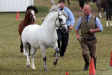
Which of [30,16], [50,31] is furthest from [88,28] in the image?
[30,16]

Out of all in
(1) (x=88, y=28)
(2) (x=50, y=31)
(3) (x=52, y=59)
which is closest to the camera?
(1) (x=88, y=28)

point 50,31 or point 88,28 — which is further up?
point 88,28

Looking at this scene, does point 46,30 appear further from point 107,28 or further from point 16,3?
point 16,3

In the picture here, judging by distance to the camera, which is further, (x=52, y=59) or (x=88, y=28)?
(x=52, y=59)

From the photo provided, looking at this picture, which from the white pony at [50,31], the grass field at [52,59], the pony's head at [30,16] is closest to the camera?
the white pony at [50,31]

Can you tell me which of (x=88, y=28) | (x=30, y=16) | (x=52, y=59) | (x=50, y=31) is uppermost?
(x=88, y=28)

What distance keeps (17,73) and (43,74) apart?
0.91 meters

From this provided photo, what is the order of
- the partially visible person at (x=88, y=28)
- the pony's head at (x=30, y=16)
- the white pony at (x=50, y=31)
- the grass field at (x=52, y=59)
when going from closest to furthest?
the partially visible person at (x=88, y=28)
the white pony at (x=50, y=31)
the grass field at (x=52, y=59)
the pony's head at (x=30, y=16)

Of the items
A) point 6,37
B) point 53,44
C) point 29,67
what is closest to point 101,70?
point 53,44

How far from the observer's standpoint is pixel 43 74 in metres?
11.4

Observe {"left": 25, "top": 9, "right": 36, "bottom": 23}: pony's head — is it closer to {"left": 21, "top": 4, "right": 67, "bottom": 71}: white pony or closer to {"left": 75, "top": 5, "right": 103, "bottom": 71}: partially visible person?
{"left": 21, "top": 4, "right": 67, "bottom": 71}: white pony

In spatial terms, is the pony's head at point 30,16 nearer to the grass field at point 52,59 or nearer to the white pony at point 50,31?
the grass field at point 52,59

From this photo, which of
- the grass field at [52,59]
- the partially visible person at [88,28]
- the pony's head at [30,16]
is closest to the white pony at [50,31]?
the partially visible person at [88,28]

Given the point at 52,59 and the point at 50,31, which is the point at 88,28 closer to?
the point at 50,31
